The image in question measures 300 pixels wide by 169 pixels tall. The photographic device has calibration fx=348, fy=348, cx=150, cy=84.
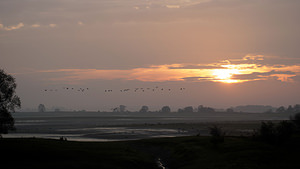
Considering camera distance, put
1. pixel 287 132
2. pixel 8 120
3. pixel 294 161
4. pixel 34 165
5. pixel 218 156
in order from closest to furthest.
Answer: pixel 34 165, pixel 294 161, pixel 218 156, pixel 287 132, pixel 8 120

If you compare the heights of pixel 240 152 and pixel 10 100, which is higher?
pixel 10 100

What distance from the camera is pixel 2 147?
1876 inches

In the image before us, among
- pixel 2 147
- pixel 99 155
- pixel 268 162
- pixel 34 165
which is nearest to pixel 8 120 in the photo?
pixel 2 147

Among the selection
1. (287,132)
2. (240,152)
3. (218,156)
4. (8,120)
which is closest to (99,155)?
(218,156)

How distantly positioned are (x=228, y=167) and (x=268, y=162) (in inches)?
235

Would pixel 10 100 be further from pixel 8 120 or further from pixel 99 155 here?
pixel 99 155

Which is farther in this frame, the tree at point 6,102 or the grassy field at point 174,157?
the tree at point 6,102

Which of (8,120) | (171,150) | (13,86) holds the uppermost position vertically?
(13,86)

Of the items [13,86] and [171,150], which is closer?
[171,150]

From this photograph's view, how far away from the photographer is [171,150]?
2323 inches

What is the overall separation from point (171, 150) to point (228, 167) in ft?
66.6

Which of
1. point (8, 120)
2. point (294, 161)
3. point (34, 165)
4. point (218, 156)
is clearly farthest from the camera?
point (8, 120)

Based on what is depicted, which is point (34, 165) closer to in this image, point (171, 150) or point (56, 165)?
point (56, 165)

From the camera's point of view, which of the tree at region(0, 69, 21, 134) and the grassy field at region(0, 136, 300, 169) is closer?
the grassy field at region(0, 136, 300, 169)
